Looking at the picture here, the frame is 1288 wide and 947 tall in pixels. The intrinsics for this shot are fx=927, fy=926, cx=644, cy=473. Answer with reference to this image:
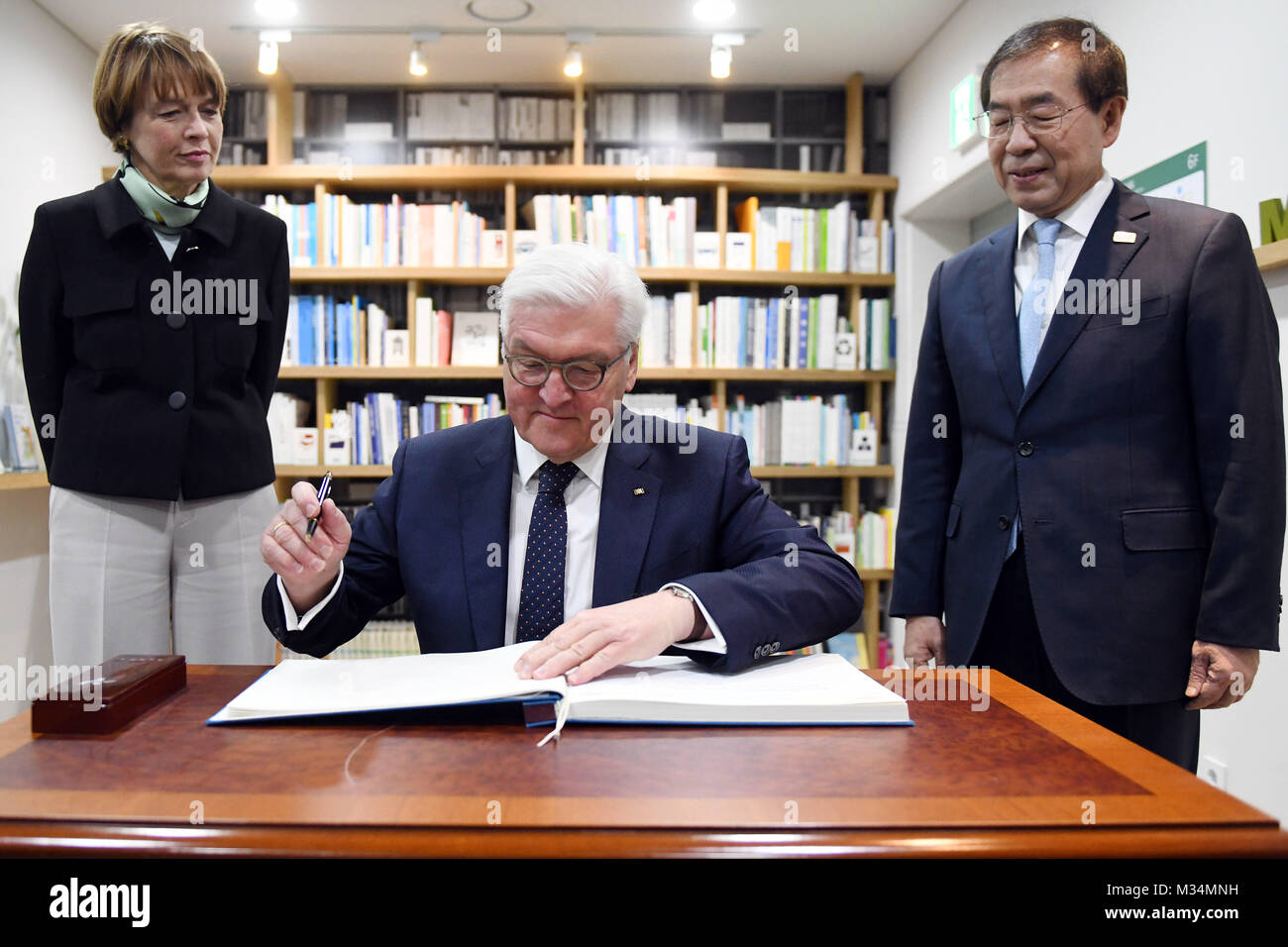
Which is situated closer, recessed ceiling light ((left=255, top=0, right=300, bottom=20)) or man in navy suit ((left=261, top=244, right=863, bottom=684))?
man in navy suit ((left=261, top=244, right=863, bottom=684))

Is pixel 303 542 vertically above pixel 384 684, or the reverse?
pixel 303 542

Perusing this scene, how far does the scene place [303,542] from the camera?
1.19m

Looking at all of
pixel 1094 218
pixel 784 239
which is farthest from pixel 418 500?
pixel 784 239

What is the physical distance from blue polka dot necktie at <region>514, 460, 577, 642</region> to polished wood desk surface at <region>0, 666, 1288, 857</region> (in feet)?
1.48

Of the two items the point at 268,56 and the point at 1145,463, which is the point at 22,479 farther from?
the point at 1145,463

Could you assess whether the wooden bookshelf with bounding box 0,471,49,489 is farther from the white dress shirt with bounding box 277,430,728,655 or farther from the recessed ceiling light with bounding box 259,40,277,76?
the white dress shirt with bounding box 277,430,728,655

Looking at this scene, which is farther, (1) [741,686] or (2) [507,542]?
(2) [507,542]

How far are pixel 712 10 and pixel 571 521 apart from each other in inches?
114

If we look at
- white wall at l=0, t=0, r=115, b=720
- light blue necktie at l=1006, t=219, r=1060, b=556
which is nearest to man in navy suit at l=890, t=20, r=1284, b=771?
light blue necktie at l=1006, t=219, r=1060, b=556

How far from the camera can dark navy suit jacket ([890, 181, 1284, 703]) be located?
140 centimetres

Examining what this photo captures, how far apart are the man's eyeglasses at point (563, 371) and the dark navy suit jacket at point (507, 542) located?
0.53ft

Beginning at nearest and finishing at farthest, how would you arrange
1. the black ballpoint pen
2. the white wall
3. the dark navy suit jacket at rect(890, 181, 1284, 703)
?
the black ballpoint pen → the dark navy suit jacket at rect(890, 181, 1284, 703) → the white wall

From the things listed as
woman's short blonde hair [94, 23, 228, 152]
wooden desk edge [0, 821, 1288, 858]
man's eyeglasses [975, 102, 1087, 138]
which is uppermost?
woman's short blonde hair [94, 23, 228, 152]

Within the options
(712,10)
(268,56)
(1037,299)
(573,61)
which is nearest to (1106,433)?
(1037,299)
